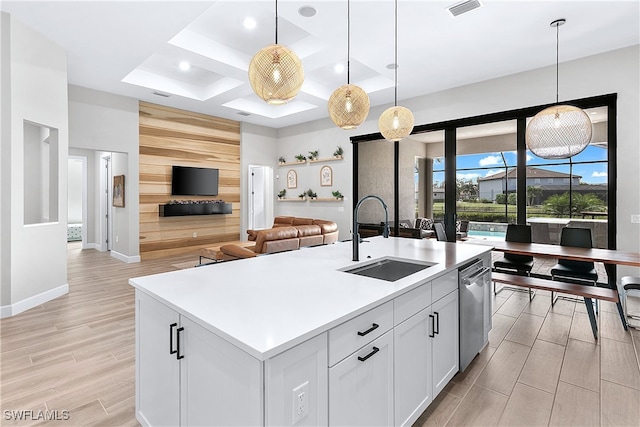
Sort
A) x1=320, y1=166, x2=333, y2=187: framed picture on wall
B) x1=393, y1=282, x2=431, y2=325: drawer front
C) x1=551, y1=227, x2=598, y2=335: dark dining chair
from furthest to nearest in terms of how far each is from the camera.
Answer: x1=320, y1=166, x2=333, y2=187: framed picture on wall, x1=551, y1=227, x2=598, y2=335: dark dining chair, x1=393, y1=282, x2=431, y2=325: drawer front

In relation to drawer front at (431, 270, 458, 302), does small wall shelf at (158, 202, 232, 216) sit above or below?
above

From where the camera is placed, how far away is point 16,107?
3.41 m

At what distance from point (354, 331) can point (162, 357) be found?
34.6 inches

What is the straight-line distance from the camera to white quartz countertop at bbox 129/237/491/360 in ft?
3.41

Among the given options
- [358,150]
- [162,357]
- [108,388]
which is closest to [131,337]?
[108,388]

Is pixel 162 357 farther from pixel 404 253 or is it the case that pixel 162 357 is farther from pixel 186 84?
pixel 186 84

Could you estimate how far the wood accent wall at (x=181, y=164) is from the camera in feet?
21.1

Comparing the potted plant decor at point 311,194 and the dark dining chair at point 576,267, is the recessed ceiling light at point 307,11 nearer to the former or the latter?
the dark dining chair at point 576,267

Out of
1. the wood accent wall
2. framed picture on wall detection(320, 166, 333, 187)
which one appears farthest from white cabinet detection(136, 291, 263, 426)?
framed picture on wall detection(320, 166, 333, 187)

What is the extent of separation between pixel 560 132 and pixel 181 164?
6605 millimetres

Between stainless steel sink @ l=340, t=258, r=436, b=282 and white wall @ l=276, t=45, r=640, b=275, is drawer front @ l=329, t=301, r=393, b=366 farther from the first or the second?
white wall @ l=276, t=45, r=640, b=275

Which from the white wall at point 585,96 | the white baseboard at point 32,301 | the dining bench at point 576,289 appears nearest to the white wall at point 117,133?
the white baseboard at point 32,301

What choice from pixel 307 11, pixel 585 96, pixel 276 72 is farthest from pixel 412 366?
pixel 585 96

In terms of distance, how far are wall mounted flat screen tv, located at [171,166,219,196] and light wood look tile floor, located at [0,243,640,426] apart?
3479 millimetres
